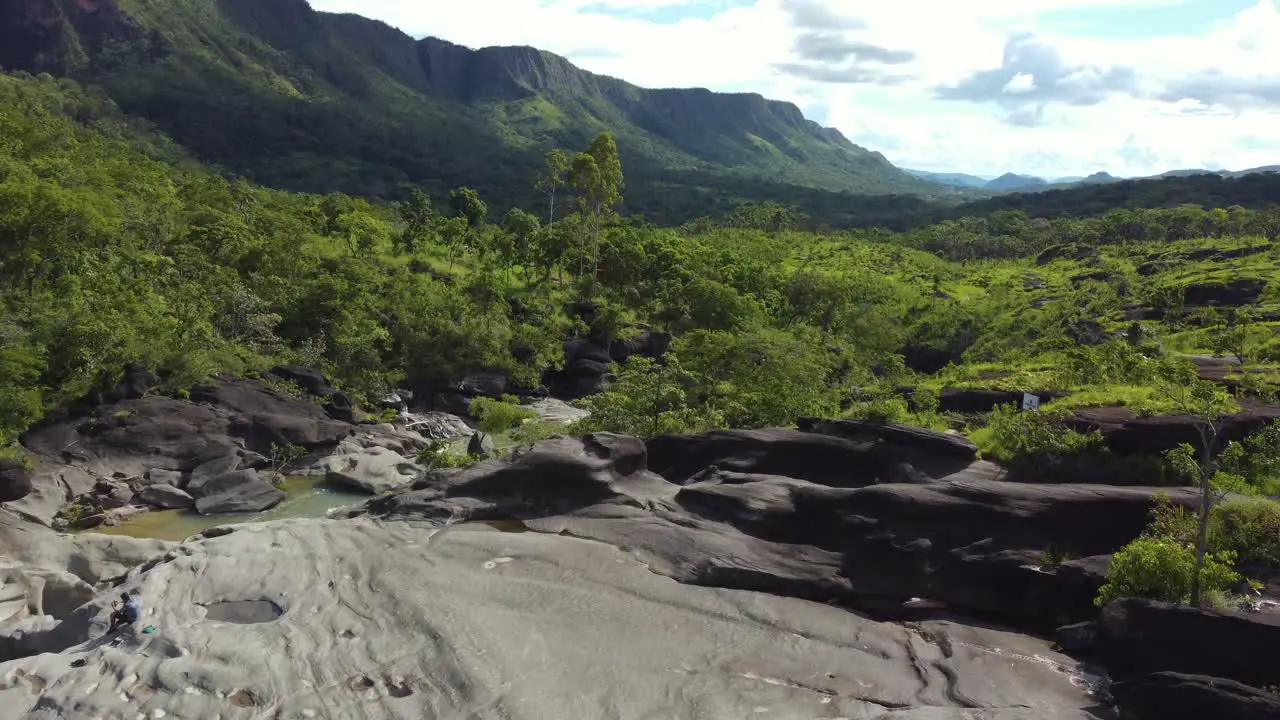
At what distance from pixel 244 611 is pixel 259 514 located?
1345cm

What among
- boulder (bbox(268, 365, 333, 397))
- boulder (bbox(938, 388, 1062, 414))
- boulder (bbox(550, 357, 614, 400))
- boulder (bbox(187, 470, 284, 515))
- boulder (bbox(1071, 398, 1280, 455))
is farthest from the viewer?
boulder (bbox(550, 357, 614, 400))

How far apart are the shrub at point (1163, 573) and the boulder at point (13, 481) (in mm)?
37675

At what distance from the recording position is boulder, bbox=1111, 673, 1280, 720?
1642 centimetres

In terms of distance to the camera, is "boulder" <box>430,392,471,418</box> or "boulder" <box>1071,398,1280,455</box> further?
"boulder" <box>430,392,471,418</box>

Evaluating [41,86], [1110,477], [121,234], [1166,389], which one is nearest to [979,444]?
[1110,477]

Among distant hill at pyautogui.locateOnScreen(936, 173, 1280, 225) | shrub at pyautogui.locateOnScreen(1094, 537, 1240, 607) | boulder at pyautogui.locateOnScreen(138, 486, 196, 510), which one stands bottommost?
boulder at pyautogui.locateOnScreen(138, 486, 196, 510)

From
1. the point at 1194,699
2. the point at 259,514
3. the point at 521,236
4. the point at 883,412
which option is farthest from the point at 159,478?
the point at 521,236

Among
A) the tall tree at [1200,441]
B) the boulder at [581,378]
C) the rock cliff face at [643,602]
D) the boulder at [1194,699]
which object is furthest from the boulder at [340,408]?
the boulder at [1194,699]

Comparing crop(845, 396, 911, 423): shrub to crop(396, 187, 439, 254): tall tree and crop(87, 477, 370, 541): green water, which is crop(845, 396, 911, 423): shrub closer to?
crop(87, 477, 370, 541): green water

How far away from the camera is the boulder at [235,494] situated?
3491 centimetres

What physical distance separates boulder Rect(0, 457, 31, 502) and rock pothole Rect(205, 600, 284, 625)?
15.6m

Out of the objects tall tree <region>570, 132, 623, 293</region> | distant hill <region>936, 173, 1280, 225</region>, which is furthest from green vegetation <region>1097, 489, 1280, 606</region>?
distant hill <region>936, 173, 1280, 225</region>

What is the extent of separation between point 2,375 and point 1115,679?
131 ft

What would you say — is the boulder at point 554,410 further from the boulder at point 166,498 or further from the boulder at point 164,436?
the boulder at point 166,498
